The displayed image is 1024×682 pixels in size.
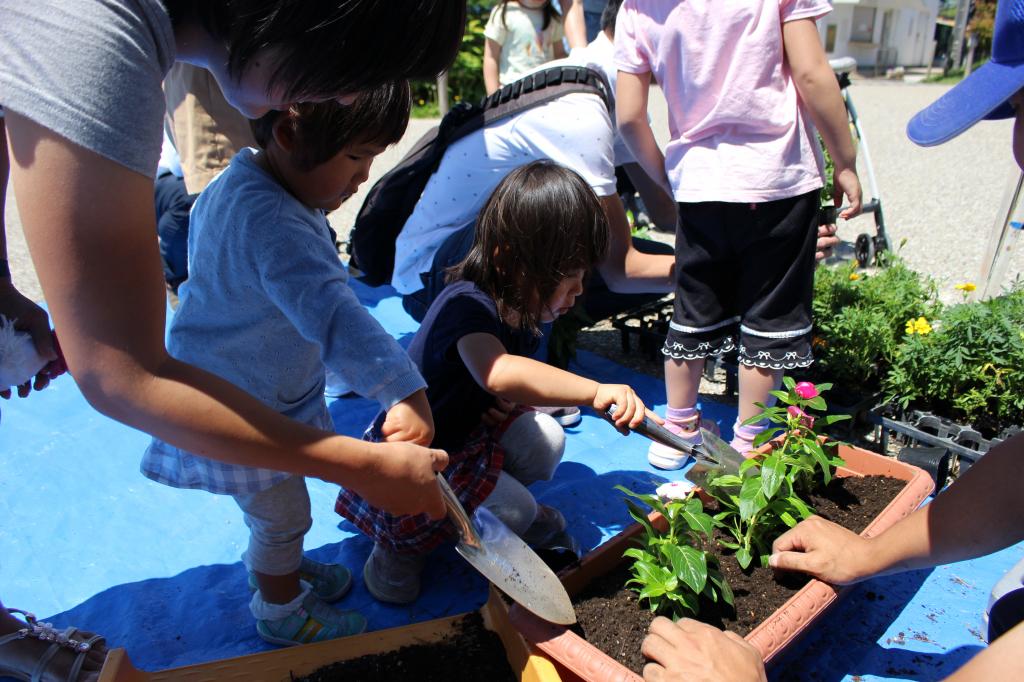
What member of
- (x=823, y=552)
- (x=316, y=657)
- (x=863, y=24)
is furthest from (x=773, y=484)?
(x=863, y=24)

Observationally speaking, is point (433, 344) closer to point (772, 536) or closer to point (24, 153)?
point (772, 536)

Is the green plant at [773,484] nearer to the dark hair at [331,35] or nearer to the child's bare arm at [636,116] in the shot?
the child's bare arm at [636,116]

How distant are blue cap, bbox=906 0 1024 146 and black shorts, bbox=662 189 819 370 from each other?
95cm

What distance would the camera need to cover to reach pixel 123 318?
0.83 meters

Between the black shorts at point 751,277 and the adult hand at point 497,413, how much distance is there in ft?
2.13

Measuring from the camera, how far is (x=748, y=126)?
212 cm

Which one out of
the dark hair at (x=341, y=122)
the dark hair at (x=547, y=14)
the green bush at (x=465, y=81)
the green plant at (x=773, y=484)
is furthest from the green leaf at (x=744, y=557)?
the green bush at (x=465, y=81)

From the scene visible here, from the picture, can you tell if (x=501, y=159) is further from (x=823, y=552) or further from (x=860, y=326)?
(x=823, y=552)

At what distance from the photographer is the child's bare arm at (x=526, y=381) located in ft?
5.56

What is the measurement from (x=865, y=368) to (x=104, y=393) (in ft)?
7.60

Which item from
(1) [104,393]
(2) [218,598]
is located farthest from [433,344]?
(1) [104,393]

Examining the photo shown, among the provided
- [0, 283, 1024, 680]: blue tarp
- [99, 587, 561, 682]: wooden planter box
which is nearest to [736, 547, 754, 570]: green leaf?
[0, 283, 1024, 680]: blue tarp

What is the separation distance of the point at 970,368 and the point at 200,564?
223 cm

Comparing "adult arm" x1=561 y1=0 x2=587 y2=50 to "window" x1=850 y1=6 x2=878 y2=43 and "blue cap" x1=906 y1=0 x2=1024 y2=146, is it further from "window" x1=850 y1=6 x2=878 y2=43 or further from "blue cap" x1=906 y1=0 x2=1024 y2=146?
"window" x1=850 y1=6 x2=878 y2=43
